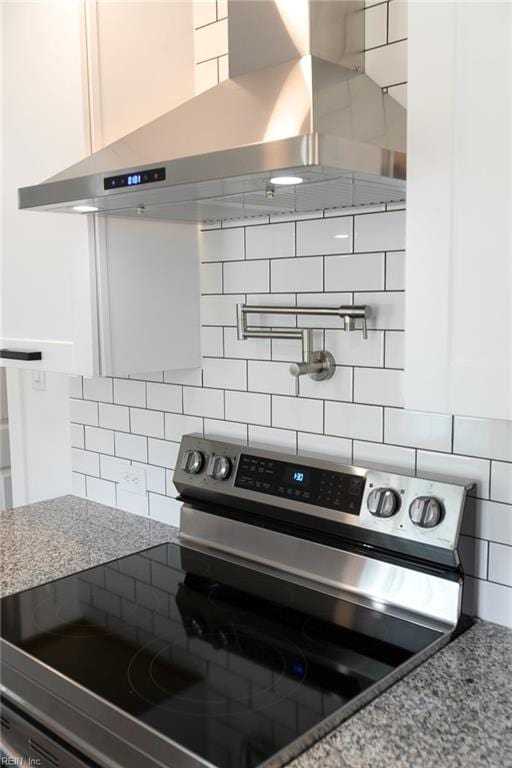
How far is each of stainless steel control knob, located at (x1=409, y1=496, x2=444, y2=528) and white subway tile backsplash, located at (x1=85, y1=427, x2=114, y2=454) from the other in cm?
102

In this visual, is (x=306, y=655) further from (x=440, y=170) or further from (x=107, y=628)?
(x=440, y=170)

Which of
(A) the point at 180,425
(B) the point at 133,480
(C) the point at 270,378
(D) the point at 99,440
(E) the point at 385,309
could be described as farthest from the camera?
(D) the point at 99,440

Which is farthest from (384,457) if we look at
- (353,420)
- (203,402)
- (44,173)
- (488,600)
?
(44,173)

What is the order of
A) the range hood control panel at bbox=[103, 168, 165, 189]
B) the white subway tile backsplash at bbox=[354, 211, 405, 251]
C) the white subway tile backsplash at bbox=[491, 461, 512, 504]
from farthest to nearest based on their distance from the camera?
1. the white subway tile backsplash at bbox=[354, 211, 405, 251]
2. the white subway tile backsplash at bbox=[491, 461, 512, 504]
3. the range hood control panel at bbox=[103, 168, 165, 189]

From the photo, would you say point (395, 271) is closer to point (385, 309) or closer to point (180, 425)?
point (385, 309)

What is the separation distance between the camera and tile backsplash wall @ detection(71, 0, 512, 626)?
132cm

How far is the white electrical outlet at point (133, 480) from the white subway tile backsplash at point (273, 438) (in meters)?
0.40

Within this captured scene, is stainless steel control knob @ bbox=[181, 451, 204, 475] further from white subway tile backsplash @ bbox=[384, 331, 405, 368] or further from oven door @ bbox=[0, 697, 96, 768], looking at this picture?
oven door @ bbox=[0, 697, 96, 768]

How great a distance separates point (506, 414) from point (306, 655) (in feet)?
1.81

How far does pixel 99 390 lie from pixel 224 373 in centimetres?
50

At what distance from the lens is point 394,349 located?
4.65 ft

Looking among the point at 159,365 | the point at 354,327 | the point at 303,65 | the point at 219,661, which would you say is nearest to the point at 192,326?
the point at 159,365

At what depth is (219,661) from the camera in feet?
3.89

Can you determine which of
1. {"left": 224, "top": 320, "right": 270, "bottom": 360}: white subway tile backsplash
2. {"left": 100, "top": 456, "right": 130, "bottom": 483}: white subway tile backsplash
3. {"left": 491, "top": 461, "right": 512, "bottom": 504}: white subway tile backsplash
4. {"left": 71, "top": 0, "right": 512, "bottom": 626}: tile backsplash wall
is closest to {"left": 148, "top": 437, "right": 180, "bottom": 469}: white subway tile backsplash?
{"left": 71, "top": 0, "right": 512, "bottom": 626}: tile backsplash wall
